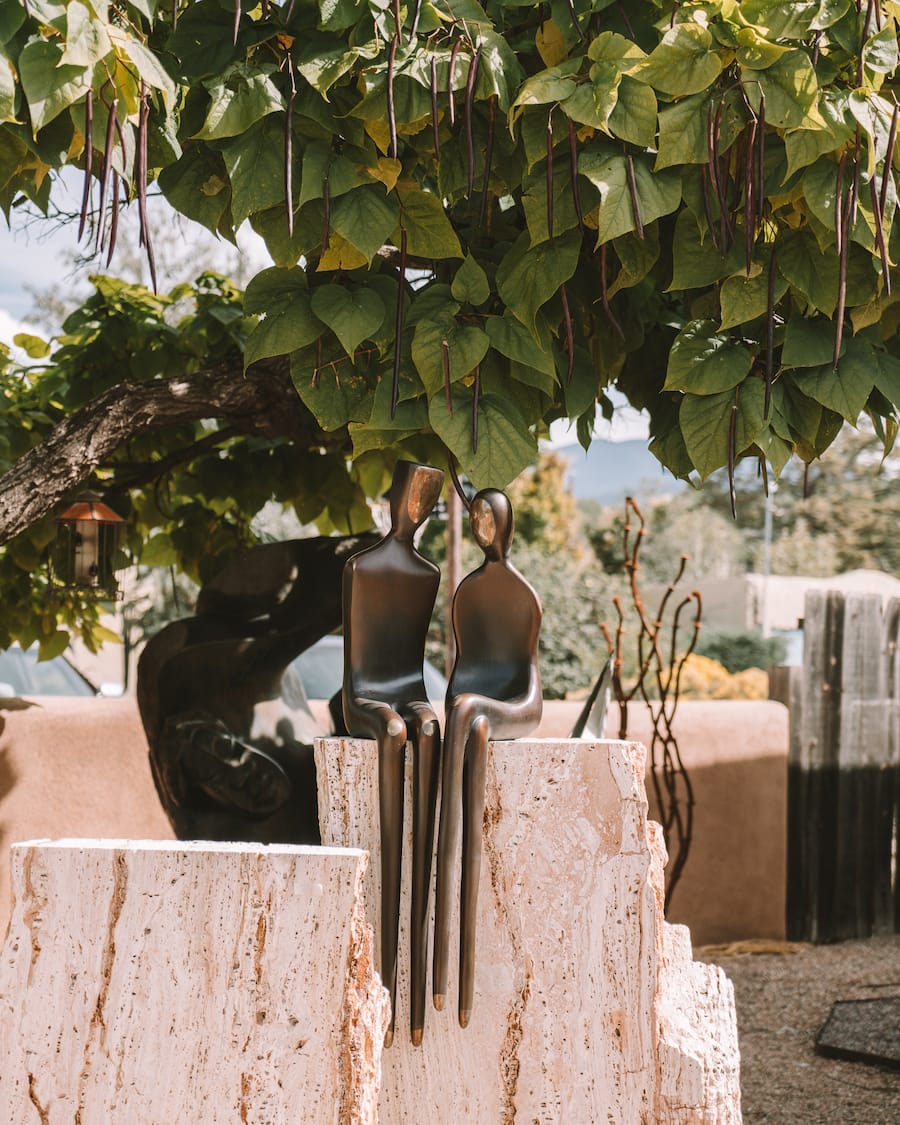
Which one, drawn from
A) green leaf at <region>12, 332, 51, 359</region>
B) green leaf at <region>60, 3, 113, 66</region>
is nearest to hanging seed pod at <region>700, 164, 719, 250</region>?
green leaf at <region>60, 3, 113, 66</region>

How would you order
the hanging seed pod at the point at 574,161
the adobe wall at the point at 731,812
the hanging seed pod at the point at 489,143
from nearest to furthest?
1. the hanging seed pod at the point at 574,161
2. the hanging seed pod at the point at 489,143
3. the adobe wall at the point at 731,812

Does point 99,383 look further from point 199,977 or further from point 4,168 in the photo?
point 199,977

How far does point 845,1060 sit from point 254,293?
10.7 feet

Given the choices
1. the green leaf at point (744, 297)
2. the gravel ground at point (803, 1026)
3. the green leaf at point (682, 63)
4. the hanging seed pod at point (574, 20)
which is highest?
the hanging seed pod at point (574, 20)

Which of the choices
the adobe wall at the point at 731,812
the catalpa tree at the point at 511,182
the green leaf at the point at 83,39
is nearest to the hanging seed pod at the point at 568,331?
the catalpa tree at the point at 511,182

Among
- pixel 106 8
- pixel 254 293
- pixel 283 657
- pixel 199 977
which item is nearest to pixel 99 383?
pixel 283 657

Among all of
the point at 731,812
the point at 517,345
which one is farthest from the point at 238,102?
the point at 731,812

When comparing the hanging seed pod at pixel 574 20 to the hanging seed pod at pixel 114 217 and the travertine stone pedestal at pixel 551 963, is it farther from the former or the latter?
the travertine stone pedestal at pixel 551 963

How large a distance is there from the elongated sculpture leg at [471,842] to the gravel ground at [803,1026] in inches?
73.5

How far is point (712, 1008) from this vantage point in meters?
2.08

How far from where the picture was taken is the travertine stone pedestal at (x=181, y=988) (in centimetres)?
160

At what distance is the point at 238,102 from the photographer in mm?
1634

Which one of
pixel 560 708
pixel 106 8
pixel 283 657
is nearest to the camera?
pixel 106 8

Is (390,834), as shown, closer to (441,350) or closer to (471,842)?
(471,842)
